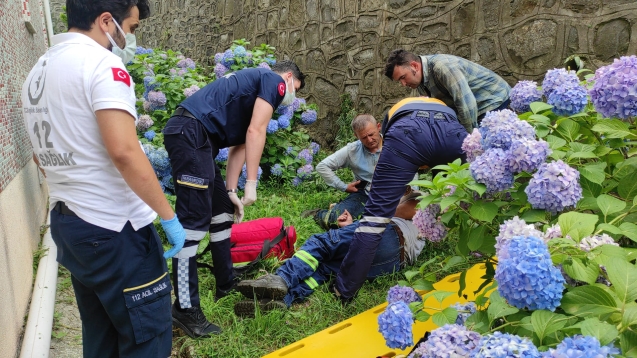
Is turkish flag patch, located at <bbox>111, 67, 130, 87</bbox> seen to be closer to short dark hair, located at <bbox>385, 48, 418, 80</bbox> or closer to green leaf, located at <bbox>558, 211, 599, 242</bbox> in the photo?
green leaf, located at <bbox>558, 211, 599, 242</bbox>

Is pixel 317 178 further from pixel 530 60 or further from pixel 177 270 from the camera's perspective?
pixel 177 270

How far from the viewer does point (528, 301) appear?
0.92 metres

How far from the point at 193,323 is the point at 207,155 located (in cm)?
92

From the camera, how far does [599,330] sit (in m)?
0.84

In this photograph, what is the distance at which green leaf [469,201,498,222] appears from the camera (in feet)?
4.13

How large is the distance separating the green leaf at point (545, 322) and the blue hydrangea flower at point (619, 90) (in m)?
0.56

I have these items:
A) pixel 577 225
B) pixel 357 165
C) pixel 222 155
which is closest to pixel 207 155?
pixel 357 165

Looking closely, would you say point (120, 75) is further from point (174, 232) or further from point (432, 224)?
point (432, 224)

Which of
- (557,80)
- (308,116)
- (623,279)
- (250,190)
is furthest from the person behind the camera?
(308,116)

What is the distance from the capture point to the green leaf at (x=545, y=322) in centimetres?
90

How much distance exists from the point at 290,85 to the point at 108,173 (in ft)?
5.91

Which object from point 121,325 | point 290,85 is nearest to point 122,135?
Result: point 121,325

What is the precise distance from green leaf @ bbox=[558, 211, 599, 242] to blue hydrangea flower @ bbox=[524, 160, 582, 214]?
0.18 feet

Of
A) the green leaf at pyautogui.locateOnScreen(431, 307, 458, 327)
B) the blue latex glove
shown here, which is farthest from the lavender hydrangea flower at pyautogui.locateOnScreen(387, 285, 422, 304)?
the blue latex glove
